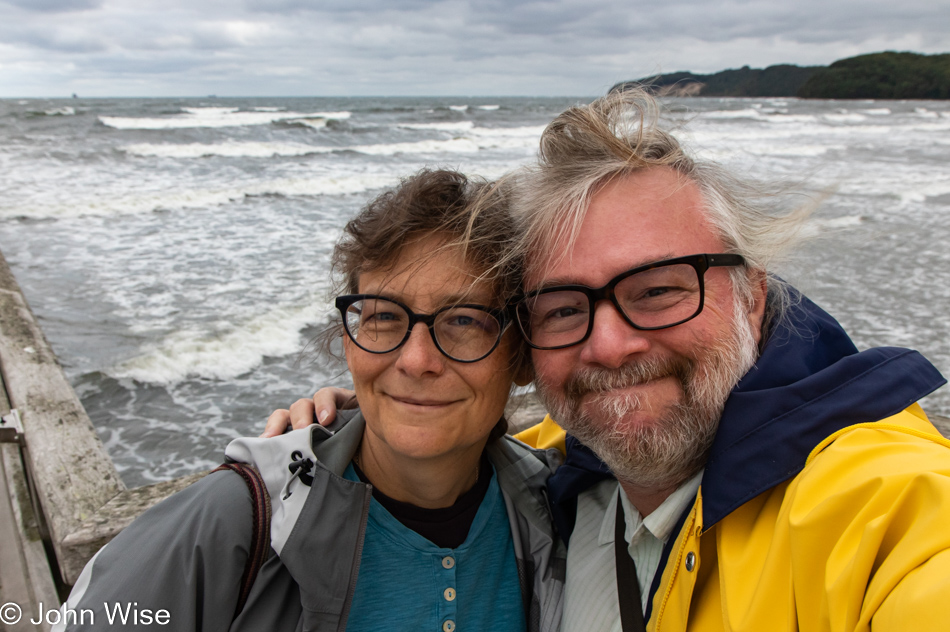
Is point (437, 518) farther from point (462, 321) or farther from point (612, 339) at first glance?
point (612, 339)

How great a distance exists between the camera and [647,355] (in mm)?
1720

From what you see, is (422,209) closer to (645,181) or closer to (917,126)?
(645,181)

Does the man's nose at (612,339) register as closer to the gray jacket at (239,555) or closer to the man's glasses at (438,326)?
the man's glasses at (438,326)

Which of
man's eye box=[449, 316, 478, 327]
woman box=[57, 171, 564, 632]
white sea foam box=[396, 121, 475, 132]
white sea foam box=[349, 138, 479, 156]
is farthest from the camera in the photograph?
white sea foam box=[396, 121, 475, 132]

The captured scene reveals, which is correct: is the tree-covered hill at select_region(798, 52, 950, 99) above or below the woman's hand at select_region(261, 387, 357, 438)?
above

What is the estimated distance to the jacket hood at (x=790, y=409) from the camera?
1.39m

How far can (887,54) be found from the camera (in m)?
92.3

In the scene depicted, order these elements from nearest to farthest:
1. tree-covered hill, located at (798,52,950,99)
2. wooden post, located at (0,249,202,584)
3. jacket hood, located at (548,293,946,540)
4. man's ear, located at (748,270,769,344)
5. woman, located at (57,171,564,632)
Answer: jacket hood, located at (548,293,946,540)
woman, located at (57,171,564,632)
man's ear, located at (748,270,769,344)
wooden post, located at (0,249,202,584)
tree-covered hill, located at (798,52,950,99)

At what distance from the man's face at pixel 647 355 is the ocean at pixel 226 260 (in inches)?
21.9

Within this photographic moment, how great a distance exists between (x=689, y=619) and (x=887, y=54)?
115983 mm

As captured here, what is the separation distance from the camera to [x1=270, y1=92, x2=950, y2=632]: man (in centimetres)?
117

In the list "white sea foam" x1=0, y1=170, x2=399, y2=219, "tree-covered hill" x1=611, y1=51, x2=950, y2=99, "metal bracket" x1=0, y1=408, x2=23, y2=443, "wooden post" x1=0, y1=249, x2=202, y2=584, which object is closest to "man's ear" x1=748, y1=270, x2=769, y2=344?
"wooden post" x1=0, y1=249, x2=202, y2=584

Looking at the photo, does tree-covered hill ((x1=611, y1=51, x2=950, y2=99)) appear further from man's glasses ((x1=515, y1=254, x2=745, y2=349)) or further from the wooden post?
man's glasses ((x1=515, y1=254, x2=745, y2=349))

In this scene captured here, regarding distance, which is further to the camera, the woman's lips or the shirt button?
the woman's lips
